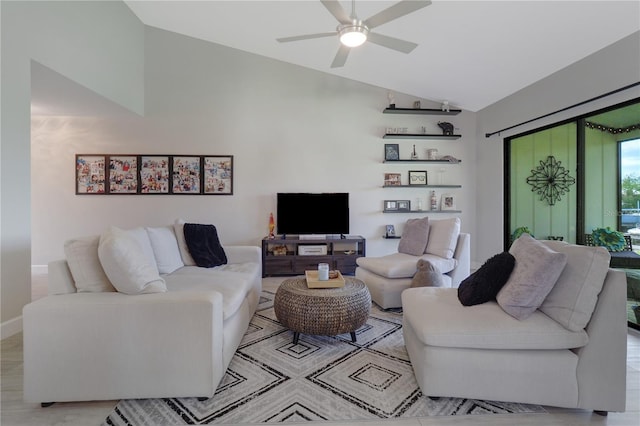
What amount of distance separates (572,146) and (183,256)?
4.45 metres

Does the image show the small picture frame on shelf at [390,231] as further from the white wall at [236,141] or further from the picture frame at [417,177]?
the picture frame at [417,177]

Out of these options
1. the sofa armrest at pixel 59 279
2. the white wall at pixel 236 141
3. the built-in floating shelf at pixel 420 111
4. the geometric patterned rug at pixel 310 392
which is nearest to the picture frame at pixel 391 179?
the white wall at pixel 236 141

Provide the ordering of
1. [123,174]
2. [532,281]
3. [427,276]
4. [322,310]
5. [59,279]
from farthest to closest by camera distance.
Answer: [123,174] → [427,276] → [322,310] → [59,279] → [532,281]

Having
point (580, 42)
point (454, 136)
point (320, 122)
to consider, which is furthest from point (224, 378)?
point (454, 136)

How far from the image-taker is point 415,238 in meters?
3.74

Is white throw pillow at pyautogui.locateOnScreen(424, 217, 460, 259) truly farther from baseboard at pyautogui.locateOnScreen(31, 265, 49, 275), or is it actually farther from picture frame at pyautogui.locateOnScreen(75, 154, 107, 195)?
baseboard at pyautogui.locateOnScreen(31, 265, 49, 275)

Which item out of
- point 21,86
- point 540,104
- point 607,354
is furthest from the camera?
point 540,104

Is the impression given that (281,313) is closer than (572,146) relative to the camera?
Yes

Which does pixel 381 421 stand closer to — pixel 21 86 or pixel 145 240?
pixel 145 240

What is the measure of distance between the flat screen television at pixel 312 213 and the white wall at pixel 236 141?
227 mm

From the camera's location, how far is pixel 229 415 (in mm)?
1608

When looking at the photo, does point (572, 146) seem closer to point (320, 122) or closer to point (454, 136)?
point (454, 136)

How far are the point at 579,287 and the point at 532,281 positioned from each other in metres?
0.20

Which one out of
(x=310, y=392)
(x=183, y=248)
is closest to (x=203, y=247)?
(x=183, y=248)
